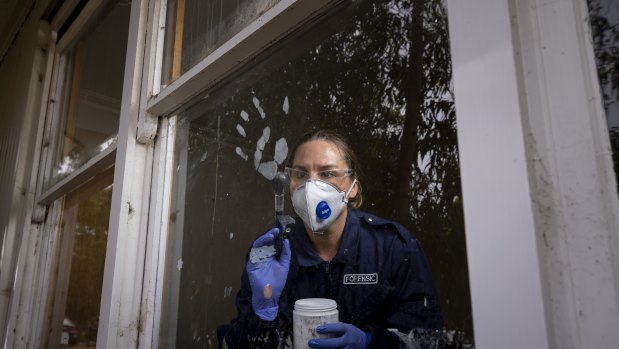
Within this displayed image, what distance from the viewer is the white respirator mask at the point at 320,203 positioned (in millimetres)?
737

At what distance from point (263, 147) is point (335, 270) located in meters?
0.33

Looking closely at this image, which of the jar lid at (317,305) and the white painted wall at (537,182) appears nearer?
the white painted wall at (537,182)

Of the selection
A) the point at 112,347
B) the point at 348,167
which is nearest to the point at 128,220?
the point at 112,347

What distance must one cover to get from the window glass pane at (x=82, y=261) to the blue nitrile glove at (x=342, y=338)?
1.17 meters

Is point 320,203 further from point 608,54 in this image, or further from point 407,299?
point 608,54

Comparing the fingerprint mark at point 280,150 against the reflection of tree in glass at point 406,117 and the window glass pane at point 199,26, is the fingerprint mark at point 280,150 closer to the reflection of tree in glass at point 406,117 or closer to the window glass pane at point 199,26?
the reflection of tree in glass at point 406,117

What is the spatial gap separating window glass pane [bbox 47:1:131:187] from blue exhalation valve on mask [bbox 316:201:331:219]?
1.19 metres

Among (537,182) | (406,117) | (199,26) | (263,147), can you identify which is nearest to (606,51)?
(537,182)

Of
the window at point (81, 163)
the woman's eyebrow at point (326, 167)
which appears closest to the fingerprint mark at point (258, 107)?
the woman's eyebrow at point (326, 167)

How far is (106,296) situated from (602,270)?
4.00 ft

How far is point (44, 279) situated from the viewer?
2012 mm

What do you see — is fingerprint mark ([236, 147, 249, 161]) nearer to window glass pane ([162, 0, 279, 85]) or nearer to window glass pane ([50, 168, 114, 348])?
window glass pane ([162, 0, 279, 85])

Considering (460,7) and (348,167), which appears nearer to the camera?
(460,7)

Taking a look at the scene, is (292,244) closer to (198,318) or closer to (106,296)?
(198,318)
